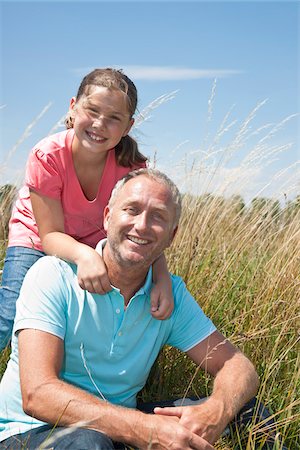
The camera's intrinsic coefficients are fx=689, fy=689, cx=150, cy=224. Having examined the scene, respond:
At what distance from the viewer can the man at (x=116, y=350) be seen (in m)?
2.22

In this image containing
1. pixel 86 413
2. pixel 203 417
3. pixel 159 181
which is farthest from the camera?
pixel 159 181

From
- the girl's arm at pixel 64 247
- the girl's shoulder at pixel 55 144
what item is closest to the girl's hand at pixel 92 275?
the girl's arm at pixel 64 247

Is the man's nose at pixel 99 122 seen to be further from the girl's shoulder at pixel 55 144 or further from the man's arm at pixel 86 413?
the man's arm at pixel 86 413

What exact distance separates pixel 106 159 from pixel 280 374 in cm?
129

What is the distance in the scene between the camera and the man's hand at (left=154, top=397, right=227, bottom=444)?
2348mm

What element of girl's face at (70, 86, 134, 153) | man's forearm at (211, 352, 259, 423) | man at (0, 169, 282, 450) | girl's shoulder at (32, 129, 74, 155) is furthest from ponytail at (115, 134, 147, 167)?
man's forearm at (211, 352, 259, 423)

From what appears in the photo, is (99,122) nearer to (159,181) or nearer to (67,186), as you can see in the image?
(67,186)

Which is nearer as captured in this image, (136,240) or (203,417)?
(203,417)

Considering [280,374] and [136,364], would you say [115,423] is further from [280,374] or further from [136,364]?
[280,374]

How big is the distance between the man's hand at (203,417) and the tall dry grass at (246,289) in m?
0.12

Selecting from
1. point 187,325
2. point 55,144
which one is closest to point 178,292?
point 187,325

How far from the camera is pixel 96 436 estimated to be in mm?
2119

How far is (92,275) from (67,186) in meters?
0.82

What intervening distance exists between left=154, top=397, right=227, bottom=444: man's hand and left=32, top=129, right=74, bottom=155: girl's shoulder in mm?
1337
